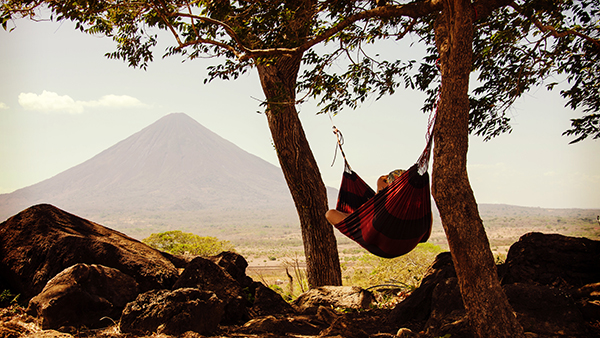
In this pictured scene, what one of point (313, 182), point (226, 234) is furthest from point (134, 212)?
point (313, 182)

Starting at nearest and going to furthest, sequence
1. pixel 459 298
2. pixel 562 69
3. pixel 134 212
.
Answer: pixel 459 298 → pixel 562 69 → pixel 134 212

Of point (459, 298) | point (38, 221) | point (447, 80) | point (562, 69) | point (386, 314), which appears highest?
point (562, 69)

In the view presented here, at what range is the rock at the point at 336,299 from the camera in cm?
295

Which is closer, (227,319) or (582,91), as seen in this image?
(227,319)

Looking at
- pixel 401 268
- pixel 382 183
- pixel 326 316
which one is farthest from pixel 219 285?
pixel 401 268

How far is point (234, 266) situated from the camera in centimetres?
297

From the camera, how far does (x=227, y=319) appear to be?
96.1 inches

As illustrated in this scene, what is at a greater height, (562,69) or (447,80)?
(562,69)

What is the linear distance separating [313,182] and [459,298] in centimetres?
176

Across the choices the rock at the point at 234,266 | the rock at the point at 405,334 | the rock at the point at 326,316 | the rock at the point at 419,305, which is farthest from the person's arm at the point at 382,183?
the rock at the point at 405,334

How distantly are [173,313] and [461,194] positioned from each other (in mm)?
1601

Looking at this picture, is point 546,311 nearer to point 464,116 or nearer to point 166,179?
point 464,116

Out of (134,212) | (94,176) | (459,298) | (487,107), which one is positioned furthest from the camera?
(94,176)

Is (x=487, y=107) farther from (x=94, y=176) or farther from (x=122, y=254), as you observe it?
(x=94, y=176)
